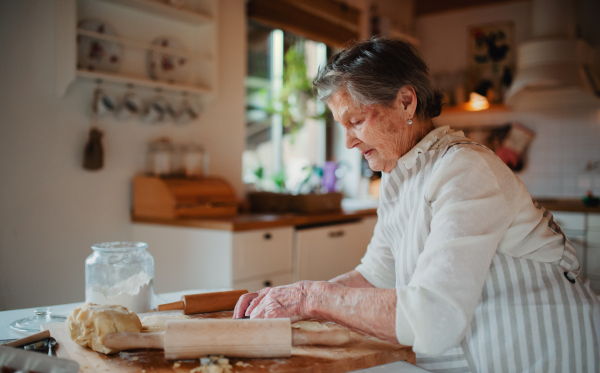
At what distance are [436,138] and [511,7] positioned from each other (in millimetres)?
3864

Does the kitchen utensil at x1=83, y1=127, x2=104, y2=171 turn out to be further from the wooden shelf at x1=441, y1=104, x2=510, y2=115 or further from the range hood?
the wooden shelf at x1=441, y1=104, x2=510, y2=115

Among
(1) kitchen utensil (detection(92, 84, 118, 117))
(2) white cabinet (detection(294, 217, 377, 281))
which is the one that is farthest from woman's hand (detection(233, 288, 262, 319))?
(1) kitchen utensil (detection(92, 84, 118, 117))

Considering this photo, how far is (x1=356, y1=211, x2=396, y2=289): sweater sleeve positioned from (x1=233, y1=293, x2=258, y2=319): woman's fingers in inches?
13.4

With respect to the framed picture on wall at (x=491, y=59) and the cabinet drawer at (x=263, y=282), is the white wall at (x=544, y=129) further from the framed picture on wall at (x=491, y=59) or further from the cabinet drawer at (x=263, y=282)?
the cabinet drawer at (x=263, y=282)

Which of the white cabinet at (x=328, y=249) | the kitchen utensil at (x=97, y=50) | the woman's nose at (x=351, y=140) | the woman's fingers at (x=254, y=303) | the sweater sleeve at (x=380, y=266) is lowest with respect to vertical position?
the white cabinet at (x=328, y=249)

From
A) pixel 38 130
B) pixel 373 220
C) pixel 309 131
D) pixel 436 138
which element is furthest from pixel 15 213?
pixel 309 131

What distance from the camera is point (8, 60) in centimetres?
196

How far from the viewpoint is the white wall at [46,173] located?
1.97 meters

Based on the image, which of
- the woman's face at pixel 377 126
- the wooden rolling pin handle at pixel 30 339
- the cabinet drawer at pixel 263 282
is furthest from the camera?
the cabinet drawer at pixel 263 282

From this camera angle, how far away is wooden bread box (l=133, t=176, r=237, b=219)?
2283 millimetres

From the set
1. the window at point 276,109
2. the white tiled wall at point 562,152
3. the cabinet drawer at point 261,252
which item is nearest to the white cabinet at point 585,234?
the white tiled wall at point 562,152

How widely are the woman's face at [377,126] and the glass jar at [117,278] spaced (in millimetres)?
596

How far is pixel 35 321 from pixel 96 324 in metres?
0.35

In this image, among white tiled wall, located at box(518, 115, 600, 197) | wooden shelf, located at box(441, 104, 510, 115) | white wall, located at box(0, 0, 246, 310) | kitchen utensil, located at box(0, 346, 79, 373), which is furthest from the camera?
wooden shelf, located at box(441, 104, 510, 115)
